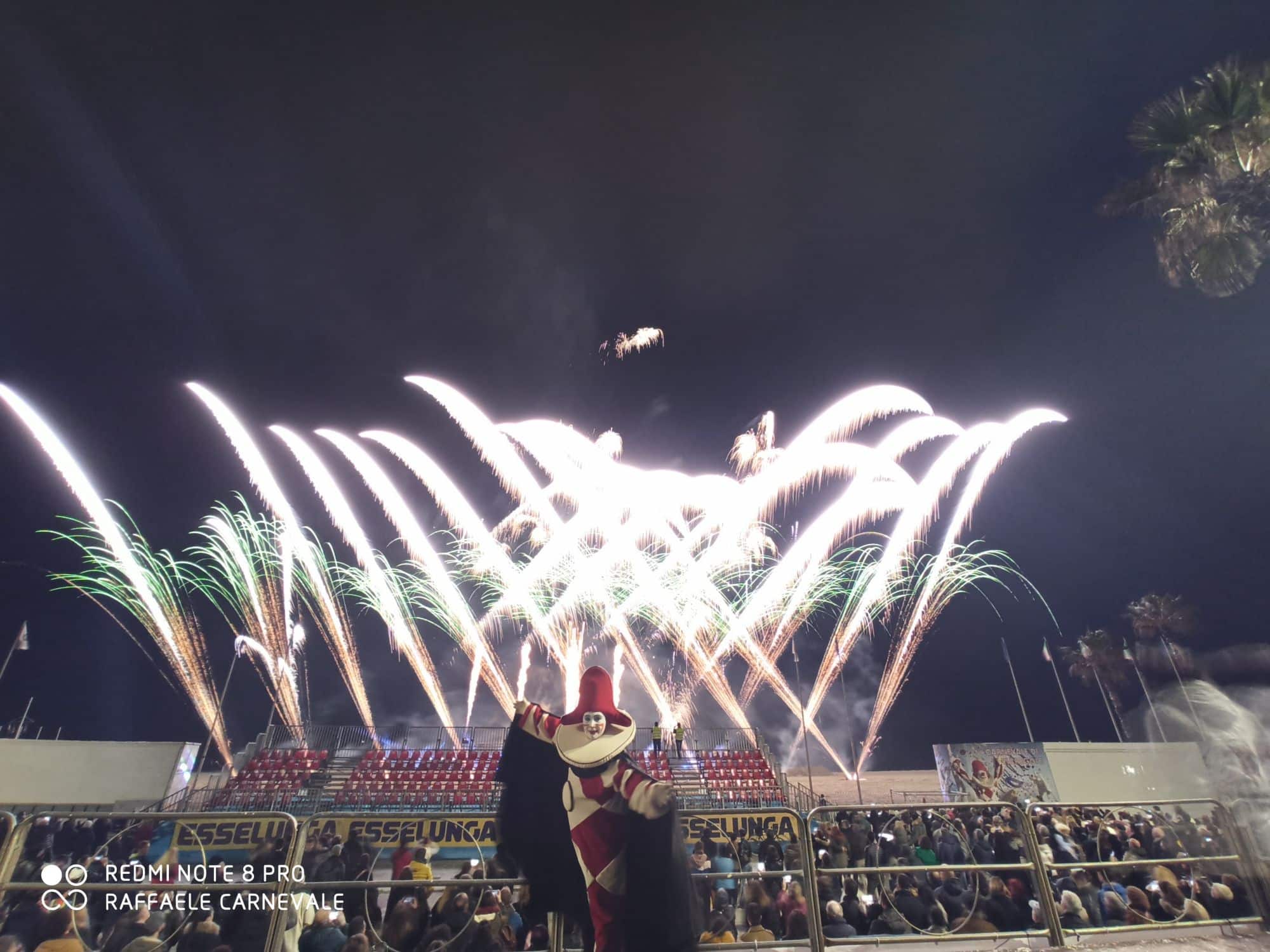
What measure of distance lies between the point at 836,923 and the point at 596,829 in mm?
3049

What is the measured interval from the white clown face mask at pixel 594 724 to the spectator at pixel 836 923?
9.27 feet

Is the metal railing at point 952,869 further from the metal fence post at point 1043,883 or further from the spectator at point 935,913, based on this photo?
the spectator at point 935,913

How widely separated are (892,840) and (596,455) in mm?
15081

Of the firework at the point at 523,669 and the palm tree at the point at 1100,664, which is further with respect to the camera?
the palm tree at the point at 1100,664

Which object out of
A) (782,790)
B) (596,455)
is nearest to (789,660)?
(782,790)

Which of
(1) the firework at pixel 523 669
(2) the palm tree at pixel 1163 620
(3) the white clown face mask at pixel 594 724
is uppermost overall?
(2) the palm tree at pixel 1163 620

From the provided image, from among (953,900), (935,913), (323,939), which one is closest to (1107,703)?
(953,900)

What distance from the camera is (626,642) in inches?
983

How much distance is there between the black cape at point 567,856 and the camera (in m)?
3.53

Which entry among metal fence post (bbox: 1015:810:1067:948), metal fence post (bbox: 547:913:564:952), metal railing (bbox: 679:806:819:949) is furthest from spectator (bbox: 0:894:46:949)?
metal fence post (bbox: 1015:810:1067:948)

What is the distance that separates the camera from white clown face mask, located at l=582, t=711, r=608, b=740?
4.17 m

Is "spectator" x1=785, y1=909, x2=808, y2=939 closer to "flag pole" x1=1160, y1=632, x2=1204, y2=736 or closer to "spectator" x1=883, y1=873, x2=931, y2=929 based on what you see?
"spectator" x1=883, y1=873, x2=931, y2=929

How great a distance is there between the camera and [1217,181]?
12547 millimetres

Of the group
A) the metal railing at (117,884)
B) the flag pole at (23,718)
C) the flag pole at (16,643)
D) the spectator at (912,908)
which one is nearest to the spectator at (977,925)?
the spectator at (912,908)
